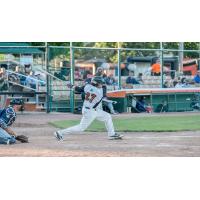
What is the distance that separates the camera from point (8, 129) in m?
15.0

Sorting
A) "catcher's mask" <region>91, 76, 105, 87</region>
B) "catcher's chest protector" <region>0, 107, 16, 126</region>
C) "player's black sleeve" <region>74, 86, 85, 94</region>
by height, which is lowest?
"catcher's chest protector" <region>0, 107, 16, 126</region>

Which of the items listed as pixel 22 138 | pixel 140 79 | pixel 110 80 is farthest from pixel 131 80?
pixel 22 138

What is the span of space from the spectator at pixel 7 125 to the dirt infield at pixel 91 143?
156 mm

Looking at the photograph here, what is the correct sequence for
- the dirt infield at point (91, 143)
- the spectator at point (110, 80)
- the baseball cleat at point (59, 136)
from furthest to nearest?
1. the spectator at point (110, 80)
2. the baseball cleat at point (59, 136)
3. the dirt infield at point (91, 143)

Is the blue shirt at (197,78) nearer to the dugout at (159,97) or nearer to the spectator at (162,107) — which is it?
the dugout at (159,97)

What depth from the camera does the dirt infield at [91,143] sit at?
1380 cm

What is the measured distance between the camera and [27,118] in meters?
15.0

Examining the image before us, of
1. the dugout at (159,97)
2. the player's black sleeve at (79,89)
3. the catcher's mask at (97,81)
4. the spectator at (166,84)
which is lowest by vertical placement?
the dugout at (159,97)

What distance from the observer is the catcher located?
1474 centimetres

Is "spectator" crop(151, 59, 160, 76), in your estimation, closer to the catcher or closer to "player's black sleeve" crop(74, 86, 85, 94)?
"player's black sleeve" crop(74, 86, 85, 94)

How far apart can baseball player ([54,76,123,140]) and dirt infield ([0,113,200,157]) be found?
0.57 feet

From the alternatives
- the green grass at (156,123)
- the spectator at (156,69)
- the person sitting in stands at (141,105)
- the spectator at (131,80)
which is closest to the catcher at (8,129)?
the green grass at (156,123)

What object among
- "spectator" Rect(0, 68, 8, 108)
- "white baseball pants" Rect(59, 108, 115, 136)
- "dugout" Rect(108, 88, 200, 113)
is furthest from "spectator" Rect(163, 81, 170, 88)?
"spectator" Rect(0, 68, 8, 108)
